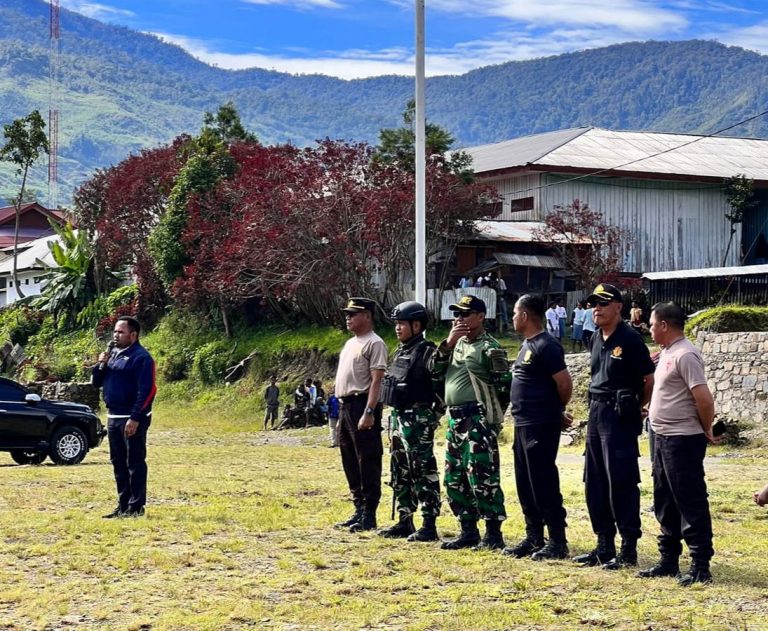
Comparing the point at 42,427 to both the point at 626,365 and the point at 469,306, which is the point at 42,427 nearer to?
the point at 469,306

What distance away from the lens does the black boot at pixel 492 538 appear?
401 inches

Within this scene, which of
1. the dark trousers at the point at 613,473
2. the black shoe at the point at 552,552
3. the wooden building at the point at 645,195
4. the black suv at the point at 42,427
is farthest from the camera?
the wooden building at the point at 645,195

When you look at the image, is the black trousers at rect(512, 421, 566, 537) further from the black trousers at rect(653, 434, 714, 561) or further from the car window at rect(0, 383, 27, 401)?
the car window at rect(0, 383, 27, 401)

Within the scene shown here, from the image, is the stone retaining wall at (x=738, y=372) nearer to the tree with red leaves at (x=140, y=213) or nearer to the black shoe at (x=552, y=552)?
the black shoe at (x=552, y=552)

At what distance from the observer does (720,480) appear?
1602cm

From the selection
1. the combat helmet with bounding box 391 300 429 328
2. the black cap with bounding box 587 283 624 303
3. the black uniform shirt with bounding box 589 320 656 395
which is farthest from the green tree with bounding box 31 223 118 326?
the black uniform shirt with bounding box 589 320 656 395

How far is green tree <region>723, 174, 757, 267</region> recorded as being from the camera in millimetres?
46125

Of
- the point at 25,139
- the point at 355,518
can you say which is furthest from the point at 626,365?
the point at 25,139

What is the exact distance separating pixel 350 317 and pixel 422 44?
33.8 ft

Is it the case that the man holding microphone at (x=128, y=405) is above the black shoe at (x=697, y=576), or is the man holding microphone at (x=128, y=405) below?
above

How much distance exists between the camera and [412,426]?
10852 mm

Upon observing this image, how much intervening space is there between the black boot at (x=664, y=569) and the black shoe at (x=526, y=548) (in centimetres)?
109

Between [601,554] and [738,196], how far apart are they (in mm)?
38930

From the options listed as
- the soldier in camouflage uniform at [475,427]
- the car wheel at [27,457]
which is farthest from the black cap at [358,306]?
the car wheel at [27,457]
